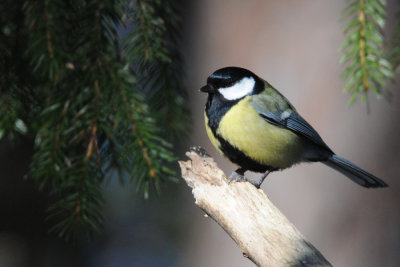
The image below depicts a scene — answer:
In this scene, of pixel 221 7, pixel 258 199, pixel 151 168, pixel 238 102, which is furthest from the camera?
pixel 221 7

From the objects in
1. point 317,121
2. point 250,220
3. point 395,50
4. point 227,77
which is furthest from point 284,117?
point 250,220

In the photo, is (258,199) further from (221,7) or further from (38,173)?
(221,7)

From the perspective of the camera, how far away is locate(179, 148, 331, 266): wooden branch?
1.13m

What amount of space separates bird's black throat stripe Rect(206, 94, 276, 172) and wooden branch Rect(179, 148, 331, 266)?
34 cm

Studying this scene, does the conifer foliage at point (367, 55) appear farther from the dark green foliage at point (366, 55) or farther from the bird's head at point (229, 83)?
the bird's head at point (229, 83)

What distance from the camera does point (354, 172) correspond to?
6.35ft

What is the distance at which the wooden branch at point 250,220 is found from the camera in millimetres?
1131

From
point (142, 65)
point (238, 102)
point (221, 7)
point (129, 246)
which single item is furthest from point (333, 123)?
point (129, 246)

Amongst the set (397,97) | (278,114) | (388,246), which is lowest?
(388,246)

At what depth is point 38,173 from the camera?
4.79 feet

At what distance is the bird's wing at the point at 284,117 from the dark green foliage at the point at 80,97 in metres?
0.51

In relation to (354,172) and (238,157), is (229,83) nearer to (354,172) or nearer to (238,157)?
(238,157)

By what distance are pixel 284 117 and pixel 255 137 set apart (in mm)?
223

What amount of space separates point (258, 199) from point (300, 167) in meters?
0.83
